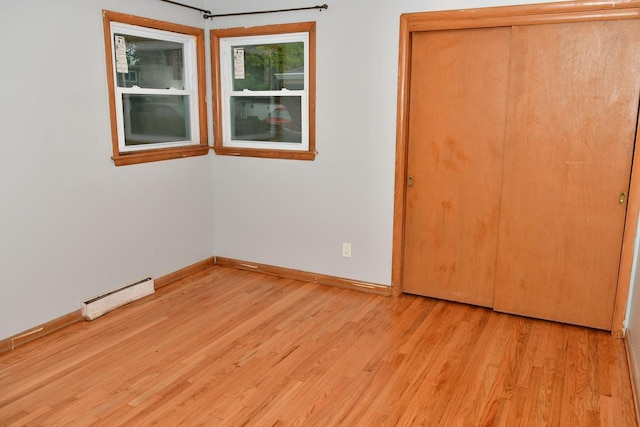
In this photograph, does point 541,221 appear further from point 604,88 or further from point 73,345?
point 73,345

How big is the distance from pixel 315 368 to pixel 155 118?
2421 millimetres

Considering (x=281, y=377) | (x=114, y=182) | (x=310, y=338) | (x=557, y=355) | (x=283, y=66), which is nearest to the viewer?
(x=281, y=377)

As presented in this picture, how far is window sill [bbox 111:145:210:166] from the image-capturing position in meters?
3.82

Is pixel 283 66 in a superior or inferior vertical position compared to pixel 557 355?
superior

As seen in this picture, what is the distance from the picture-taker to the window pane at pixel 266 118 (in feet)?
14.4

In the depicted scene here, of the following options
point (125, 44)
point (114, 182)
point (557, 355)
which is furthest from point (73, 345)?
point (557, 355)

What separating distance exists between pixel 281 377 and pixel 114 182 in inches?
75.0

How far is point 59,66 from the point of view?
10.8 ft

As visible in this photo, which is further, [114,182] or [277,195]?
[277,195]

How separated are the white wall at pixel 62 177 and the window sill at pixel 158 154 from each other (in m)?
0.05

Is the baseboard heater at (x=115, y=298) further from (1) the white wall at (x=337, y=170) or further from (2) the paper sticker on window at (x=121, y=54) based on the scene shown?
(2) the paper sticker on window at (x=121, y=54)

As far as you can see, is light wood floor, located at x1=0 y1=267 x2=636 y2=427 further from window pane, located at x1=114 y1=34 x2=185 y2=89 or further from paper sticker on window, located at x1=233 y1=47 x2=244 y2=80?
paper sticker on window, located at x1=233 y1=47 x2=244 y2=80

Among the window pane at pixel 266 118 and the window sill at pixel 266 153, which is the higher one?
the window pane at pixel 266 118

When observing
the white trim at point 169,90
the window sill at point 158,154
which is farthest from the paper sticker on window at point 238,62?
the window sill at point 158,154
